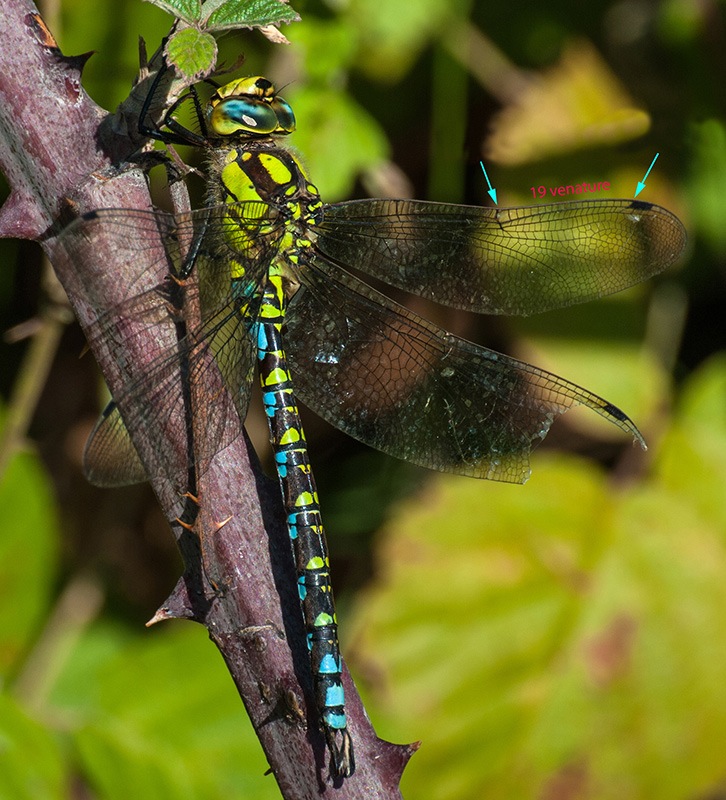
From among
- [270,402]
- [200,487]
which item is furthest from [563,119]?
[200,487]

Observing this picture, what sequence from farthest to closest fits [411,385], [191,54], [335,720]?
[411,385] → [191,54] → [335,720]

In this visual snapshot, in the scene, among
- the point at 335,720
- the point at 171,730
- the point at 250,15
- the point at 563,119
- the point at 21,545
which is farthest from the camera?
the point at 563,119

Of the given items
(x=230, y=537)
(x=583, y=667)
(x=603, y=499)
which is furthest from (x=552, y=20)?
(x=230, y=537)

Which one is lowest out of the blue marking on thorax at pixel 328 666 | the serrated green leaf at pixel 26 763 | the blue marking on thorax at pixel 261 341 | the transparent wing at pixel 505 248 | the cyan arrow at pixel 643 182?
the serrated green leaf at pixel 26 763

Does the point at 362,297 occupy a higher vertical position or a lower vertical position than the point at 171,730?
higher

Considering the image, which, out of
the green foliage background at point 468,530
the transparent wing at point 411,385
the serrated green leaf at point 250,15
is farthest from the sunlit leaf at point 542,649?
the serrated green leaf at point 250,15

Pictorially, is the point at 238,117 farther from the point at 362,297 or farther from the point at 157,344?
the point at 157,344

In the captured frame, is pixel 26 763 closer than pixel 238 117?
No

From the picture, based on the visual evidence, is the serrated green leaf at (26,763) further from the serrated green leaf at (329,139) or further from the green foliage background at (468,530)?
the serrated green leaf at (329,139)
